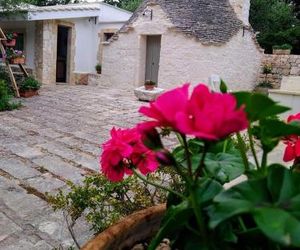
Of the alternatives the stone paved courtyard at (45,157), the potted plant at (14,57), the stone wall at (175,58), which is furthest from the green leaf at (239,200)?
the stone wall at (175,58)

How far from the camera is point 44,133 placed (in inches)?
210

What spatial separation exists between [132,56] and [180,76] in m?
2.13

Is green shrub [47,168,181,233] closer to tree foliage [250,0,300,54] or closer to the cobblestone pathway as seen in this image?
the cobblestone pathway

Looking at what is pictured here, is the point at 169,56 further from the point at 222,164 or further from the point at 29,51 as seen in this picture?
the point at 222,164

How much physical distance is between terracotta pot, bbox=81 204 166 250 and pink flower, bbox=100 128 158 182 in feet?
0.65

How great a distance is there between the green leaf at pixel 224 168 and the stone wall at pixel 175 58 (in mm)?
10691

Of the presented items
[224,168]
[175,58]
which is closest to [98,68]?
[175,58]

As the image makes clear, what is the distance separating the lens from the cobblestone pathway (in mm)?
2357

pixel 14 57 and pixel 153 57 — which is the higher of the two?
pixel 153 57

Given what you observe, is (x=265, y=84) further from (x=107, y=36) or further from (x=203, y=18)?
(x=107, y=36)

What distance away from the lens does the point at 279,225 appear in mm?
529

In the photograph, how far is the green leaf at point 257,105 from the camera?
68cm

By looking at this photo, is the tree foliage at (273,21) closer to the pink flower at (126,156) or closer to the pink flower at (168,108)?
the pink flower at (126,156)

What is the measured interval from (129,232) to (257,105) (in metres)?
0.69
